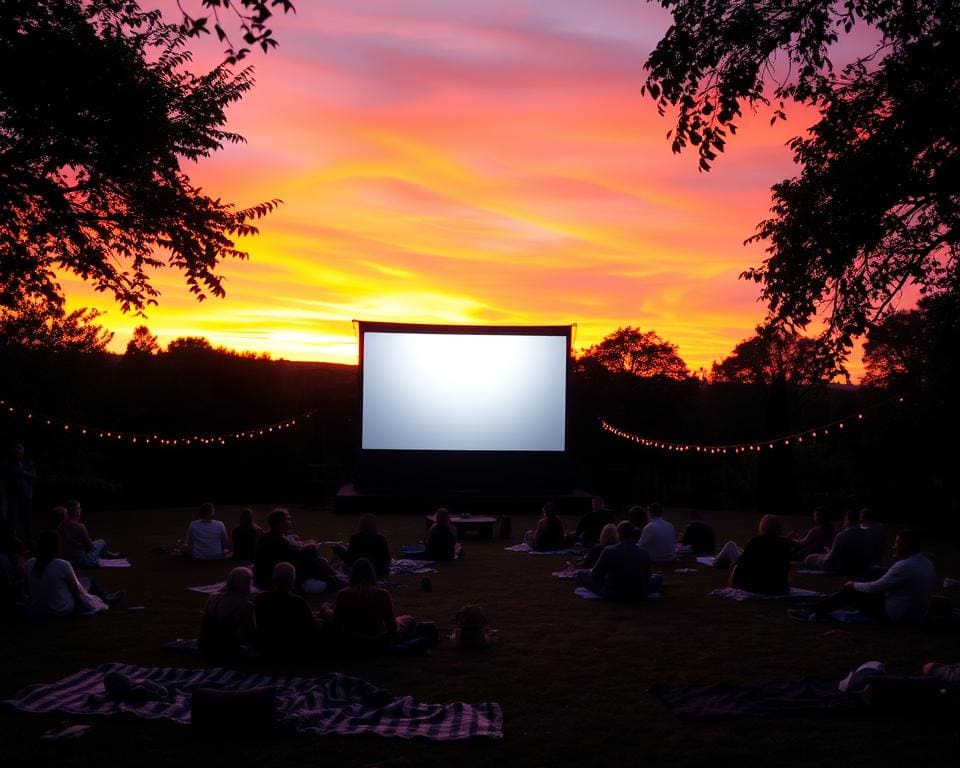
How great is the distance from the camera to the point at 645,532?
12.4m

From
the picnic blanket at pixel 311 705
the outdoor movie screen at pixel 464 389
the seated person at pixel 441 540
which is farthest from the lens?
the outdoor movie screen at pixel 464 389

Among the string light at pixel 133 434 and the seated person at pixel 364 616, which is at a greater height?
the string light at pixel 133 434

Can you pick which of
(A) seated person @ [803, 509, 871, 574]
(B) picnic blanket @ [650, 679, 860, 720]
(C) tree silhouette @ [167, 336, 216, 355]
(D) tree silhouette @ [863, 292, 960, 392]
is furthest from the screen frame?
(C) tree silhouette @ [167, 336, 216, 355]

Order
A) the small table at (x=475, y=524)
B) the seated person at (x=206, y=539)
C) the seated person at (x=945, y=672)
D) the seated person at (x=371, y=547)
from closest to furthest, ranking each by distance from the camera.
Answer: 1. the seated person at (x=945, y=672)
2. the seated person at (x=371, y=547)
3. the seated person at (x=206, y=539)
4. the small table at (x=475, y=524)

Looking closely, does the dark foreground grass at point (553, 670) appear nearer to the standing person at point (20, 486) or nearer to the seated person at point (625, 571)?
the seated person at point (625, 571)

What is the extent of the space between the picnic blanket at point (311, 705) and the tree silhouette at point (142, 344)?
100 feet

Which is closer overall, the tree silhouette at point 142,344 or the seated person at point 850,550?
the seated person at point 850,550

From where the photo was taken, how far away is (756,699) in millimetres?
5766

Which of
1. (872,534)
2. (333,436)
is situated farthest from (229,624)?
(333,436)

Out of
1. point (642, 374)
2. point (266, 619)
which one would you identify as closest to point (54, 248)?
point (266, 619)

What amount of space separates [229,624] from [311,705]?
1.43 m

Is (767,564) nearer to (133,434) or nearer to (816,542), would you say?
(816,542)

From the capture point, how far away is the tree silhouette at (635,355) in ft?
124

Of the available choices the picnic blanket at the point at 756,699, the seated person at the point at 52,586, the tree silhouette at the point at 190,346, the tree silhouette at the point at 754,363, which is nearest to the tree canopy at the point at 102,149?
the seated person at the point at 52,586
